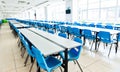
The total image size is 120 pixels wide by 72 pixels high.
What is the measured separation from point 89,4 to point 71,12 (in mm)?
1887

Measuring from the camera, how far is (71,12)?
10.0 m

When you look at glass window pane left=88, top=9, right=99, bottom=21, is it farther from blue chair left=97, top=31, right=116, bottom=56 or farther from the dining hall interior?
blue chair left=97, top=31, right=116, bottom=56

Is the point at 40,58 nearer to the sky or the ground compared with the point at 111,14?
nearer to the ground

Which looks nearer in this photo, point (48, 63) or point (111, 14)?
point (48, 63)

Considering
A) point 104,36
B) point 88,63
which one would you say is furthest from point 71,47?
point 104,36

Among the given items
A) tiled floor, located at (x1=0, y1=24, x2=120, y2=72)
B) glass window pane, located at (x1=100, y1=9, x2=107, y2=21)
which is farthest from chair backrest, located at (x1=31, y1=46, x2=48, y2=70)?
glass window pane, located at (x1=100, y1=9, x2=107, y2=21)

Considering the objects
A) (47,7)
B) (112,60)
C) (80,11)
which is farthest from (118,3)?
(47,7)

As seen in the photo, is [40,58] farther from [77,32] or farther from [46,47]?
[77,32]

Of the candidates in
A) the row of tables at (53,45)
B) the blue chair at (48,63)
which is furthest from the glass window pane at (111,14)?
the blue chair at (48,63)

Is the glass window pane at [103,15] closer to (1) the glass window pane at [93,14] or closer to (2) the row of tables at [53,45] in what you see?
(1) the glass window pane at [93,14]

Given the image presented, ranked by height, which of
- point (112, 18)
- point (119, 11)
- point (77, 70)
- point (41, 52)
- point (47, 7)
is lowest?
point (77, 70)

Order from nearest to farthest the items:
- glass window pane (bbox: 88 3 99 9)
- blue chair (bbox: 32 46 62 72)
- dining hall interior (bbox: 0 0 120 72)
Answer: blue chair (bbox: 32 46 62 72), dining hall interior (bbox: 0 0 120 72), glass window pane (bbox: 88 3 99 9)

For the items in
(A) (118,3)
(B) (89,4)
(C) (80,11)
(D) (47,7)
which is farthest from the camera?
(D) (47,7)

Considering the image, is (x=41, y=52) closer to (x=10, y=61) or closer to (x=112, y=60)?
(x=10, y=61)
